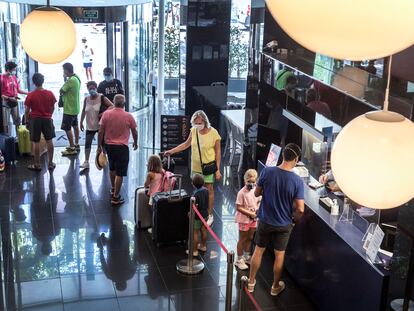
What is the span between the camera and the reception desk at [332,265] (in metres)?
5.14

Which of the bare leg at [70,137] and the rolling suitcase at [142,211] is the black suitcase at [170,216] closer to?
the rolling suitcase at [142,211]

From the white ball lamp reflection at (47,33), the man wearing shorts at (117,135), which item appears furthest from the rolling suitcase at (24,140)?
the white ball lamp reflection at (47,33)

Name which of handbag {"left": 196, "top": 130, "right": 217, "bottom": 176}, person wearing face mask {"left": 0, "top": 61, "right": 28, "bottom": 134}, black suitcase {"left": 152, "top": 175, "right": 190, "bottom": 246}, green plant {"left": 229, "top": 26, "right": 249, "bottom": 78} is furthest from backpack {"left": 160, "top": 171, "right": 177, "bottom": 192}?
green plant {"left": 229, "top": 26, "right": 249, "bottom": 78}

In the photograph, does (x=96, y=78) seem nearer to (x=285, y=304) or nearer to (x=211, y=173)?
(x=211, y=173)

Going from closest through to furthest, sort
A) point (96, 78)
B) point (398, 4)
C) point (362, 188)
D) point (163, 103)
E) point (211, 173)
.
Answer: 1. point (398, 4)
2. point (362, 188)
3. point (211, 173)
4. point (163, 103)
5. point (96, 78)

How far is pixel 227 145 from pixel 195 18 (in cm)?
229

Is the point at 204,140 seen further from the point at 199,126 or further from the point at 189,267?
the point at 189,267

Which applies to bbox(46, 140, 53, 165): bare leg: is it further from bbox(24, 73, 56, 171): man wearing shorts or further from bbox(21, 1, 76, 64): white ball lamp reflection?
bbox(21, 1, 76, 64): white ball lamp reflection

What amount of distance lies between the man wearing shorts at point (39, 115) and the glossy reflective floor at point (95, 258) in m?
0.62

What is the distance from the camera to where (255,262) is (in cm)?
608

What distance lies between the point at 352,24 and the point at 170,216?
5.80 metres

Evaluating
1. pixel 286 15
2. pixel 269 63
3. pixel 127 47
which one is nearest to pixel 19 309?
pixel 269 63

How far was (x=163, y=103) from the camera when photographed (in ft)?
47.3

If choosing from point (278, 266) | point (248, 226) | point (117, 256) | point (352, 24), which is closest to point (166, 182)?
point (117, 256)
